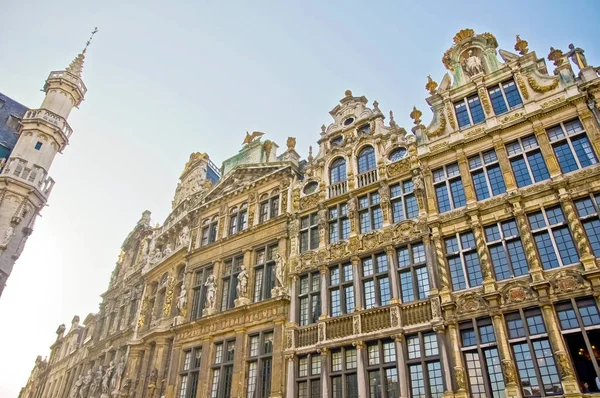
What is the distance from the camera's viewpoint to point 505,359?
14.0 metres

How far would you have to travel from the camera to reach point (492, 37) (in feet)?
70.0

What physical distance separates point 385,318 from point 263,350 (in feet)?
20.9

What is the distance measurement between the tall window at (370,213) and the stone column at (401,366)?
5.26m

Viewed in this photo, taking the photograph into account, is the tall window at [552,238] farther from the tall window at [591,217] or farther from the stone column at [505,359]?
the stone column at [505,359]

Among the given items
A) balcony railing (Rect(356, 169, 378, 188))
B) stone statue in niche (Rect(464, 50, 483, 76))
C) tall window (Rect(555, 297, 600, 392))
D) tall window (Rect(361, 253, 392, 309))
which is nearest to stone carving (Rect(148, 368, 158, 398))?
tall window (Rect(361, 253, 392, 309))

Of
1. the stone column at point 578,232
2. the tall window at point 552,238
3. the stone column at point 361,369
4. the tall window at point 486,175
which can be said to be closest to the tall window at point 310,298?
the stone column at point 361,369

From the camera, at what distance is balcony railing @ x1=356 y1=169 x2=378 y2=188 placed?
21484mm

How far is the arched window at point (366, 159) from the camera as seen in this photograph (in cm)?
2217

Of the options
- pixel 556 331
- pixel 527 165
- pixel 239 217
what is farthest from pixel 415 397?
pixel 239 217

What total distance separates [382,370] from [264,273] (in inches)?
333

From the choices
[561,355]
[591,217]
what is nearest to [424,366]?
[561,355]

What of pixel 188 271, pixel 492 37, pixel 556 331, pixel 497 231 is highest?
pixel 492 37

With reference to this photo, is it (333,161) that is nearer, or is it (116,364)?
(333,161)

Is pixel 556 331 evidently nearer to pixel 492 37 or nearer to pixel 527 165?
pixel 527 165
